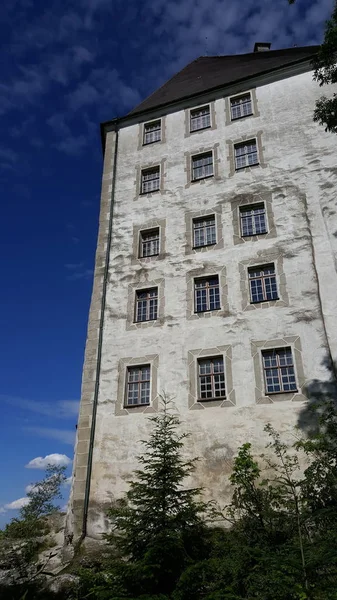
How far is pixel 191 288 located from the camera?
1711cm

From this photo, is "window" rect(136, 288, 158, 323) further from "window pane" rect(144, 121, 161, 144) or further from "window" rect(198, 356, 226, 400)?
"window pane" rect(144, 121, 161, 144)

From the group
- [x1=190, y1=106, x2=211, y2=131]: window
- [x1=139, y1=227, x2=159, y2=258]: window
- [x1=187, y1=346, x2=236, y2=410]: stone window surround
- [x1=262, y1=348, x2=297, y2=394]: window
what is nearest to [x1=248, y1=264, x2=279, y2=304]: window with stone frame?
[x1=262, y1=348, x2=297, y2=394]: window

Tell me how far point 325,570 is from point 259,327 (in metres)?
9.99

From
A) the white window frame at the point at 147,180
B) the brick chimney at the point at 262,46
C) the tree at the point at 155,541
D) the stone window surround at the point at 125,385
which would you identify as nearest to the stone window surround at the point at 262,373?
the stone window surround at the point at 125,385

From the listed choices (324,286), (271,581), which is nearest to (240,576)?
(271,581)

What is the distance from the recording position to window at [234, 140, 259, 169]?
19.5 m

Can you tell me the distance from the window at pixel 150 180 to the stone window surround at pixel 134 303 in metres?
5.17

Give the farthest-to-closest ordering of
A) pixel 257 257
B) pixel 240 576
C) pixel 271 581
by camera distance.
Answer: pixel 257 257 → pixel 240 576 → pixel 271 581

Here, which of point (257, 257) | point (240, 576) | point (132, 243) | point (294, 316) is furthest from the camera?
point (132, 243)

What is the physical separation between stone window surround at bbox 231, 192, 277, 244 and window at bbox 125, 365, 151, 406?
629 centimetres

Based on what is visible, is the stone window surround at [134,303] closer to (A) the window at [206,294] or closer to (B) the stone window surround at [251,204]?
(A) the window at [206,294]

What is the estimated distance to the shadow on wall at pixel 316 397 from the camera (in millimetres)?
13188

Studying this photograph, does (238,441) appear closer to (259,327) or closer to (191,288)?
(259,327)

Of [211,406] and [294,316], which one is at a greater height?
[294,316]
